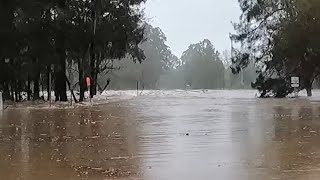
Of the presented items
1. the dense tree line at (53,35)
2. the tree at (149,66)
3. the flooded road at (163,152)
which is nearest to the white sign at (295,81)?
the dense tree line at (53,35)

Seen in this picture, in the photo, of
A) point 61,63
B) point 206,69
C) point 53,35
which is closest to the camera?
point 53,35

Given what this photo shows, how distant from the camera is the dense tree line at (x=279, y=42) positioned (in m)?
36.9

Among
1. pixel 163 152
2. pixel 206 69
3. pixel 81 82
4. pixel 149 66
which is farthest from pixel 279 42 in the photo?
pixel 206 69

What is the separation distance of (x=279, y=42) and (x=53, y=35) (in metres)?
17.6

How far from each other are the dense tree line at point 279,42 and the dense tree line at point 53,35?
1191 cm

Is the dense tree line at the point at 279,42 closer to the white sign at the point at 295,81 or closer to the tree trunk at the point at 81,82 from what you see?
the white sign at the point at 295,81

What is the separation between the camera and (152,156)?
382 inches

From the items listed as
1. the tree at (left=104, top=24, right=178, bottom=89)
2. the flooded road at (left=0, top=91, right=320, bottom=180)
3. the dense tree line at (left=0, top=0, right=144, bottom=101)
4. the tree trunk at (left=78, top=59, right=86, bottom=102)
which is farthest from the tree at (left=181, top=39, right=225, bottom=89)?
the flooded road at (left=0, top=91, right=320, bottom=180)

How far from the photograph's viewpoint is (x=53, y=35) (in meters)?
34.8

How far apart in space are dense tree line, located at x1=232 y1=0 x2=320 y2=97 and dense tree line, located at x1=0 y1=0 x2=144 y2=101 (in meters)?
11.9

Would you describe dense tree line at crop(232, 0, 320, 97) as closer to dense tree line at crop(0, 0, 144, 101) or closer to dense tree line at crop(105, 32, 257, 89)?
dense tree line at crop(0, 0, 144, 101)

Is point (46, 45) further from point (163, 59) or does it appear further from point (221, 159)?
point (163, 59)

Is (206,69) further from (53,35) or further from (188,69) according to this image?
(53,35)

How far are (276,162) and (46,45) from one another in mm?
27348
